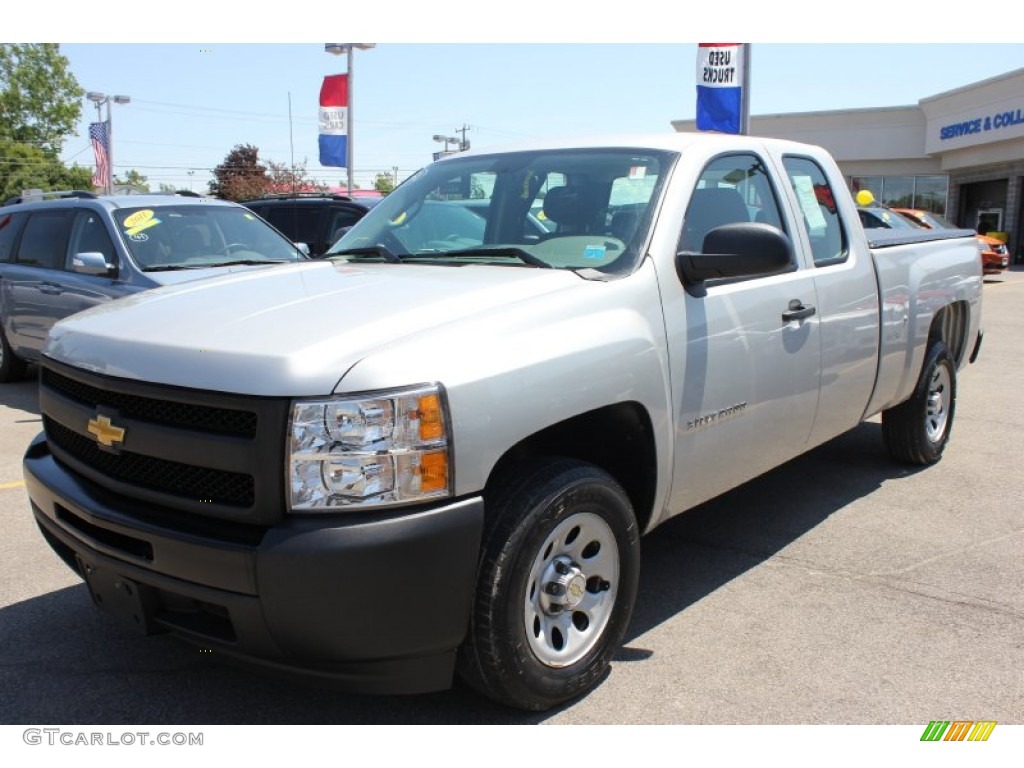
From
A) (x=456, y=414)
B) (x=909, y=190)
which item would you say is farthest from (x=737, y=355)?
(x=909, y=190)

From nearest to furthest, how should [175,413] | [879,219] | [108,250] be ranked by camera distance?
[175,413] → [108,250] → [879,219]

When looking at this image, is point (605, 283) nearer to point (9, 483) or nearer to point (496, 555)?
point (496, 555)

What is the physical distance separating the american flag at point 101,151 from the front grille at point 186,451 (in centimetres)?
3559

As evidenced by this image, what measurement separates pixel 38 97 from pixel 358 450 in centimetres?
6917

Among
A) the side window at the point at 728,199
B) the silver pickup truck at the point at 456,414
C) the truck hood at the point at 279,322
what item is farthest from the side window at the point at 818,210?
the truck hood at the point at 279,322

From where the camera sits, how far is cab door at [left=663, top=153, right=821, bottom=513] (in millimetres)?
3561

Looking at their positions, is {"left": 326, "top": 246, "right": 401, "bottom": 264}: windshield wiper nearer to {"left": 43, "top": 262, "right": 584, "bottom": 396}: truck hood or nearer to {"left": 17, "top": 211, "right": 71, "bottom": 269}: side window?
{"left": 43, "top": 262, "right": 584, "bottom": 396}: truck hood

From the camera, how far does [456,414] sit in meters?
2.61

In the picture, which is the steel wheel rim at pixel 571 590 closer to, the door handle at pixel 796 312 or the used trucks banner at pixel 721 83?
the door handle at pixel 796 312

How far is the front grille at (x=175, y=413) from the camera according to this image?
103 inches

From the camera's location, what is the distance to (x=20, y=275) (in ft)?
29.3

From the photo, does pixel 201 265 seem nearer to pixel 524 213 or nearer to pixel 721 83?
pixel 524 213

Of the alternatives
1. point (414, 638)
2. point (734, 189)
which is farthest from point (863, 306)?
point (414, 638)

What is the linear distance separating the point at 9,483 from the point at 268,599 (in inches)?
168
